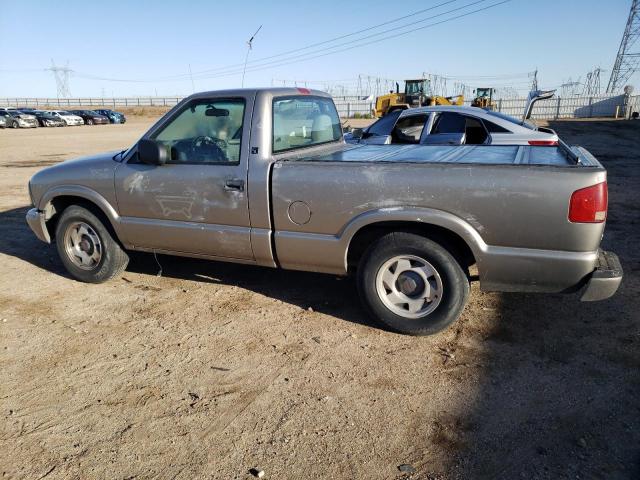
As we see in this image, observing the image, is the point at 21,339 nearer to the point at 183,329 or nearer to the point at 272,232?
the point at 183,329

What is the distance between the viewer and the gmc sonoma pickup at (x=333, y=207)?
10.9 ft

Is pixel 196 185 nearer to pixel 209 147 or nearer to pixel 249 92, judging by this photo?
pixel 209 147

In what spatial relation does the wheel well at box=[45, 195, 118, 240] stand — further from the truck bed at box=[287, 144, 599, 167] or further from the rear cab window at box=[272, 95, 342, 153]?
the truck bed at box=[287, 144, 599, 167]

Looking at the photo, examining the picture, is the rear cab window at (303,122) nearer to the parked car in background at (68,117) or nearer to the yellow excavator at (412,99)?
the yellow excavator at (412,99)

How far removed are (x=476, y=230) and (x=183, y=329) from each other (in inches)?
95.5

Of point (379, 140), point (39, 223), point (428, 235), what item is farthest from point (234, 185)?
point (379, 140)

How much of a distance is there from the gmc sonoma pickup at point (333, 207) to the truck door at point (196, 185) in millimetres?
13

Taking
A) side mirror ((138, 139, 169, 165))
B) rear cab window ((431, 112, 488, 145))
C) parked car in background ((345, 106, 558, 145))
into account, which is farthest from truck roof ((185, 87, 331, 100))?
rear cab window ((431, 112, 488, 145))

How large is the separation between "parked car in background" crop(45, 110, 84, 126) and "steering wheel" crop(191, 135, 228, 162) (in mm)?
45985

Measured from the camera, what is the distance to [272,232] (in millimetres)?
4102

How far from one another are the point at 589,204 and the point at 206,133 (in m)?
3.10

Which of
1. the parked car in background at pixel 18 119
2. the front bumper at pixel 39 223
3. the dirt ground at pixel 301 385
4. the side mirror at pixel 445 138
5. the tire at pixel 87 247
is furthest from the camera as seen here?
the parked car in background at pixel 18 119

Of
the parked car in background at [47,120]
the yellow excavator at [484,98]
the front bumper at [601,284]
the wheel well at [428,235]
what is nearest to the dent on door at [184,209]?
the wheel well at [428,235]

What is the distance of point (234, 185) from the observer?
4.12 m
